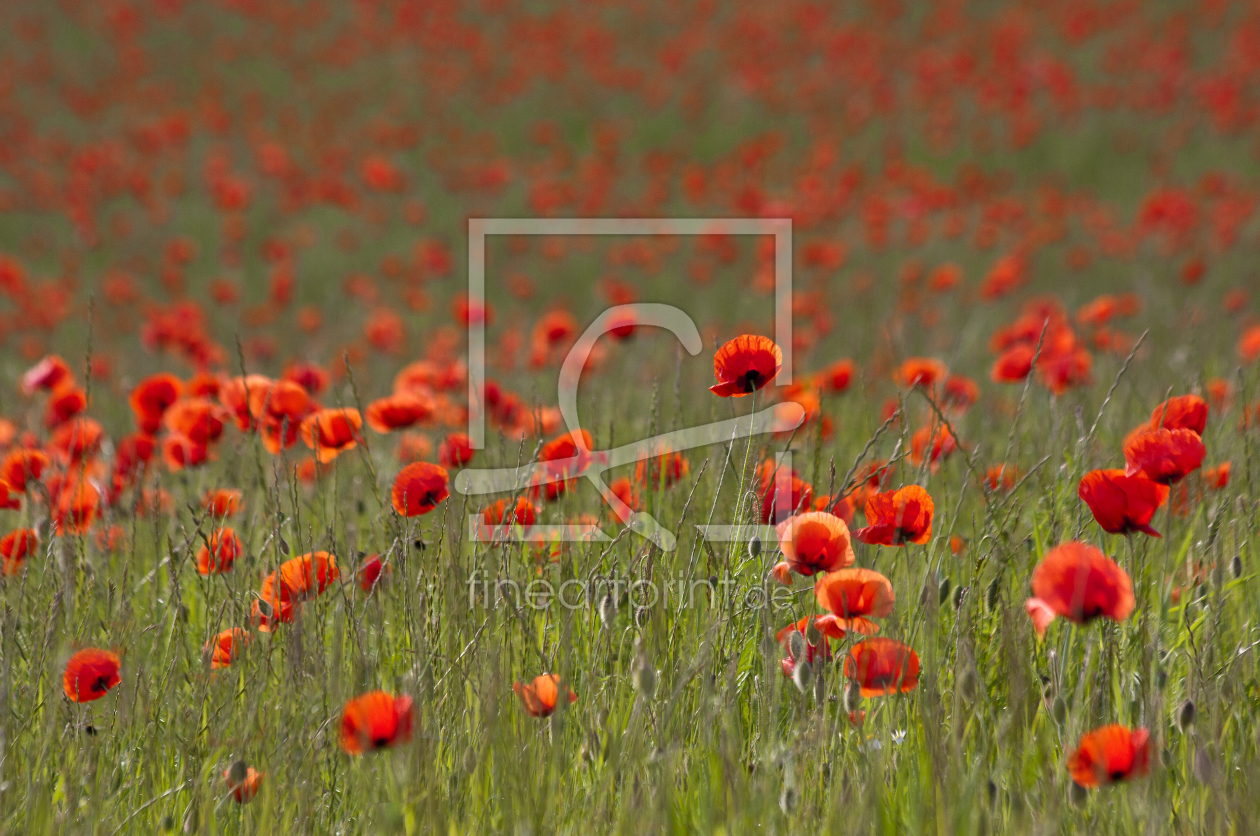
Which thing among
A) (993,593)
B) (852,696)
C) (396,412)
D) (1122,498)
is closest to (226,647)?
(396,412)

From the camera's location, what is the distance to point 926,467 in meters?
1.89

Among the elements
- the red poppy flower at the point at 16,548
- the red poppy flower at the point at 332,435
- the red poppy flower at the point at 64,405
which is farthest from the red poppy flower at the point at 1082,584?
the red poppy flower at the point at 64,405

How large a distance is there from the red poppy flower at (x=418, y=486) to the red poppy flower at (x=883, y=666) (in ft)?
2.39

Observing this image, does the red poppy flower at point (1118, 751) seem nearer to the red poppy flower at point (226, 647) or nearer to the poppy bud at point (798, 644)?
the poppy bud at point (798, 644)

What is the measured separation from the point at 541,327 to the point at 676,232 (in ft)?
14.1

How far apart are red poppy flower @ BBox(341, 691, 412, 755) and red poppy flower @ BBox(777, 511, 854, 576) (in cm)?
52

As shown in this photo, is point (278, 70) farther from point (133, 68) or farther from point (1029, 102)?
point (1029, 102)

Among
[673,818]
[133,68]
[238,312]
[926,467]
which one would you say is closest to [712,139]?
[238,312]

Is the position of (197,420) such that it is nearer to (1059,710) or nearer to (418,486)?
(418,486)

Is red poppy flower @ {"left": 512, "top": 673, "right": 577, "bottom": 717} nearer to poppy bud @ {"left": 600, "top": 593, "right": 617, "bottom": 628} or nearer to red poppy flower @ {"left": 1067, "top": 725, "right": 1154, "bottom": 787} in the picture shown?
poppy bud @ {"left": 600, "top": 593, "right": 617, "bottom": 628}

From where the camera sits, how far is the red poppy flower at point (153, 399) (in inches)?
97.1

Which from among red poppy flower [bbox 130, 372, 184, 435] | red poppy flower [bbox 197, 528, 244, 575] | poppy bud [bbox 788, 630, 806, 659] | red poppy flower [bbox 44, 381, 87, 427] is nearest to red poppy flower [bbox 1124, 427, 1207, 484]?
poppy bud [bbox 788, 630, 806, 659]

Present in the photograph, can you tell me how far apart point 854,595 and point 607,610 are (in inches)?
14.2

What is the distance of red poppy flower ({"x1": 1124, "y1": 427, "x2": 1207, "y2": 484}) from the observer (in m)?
1.40
